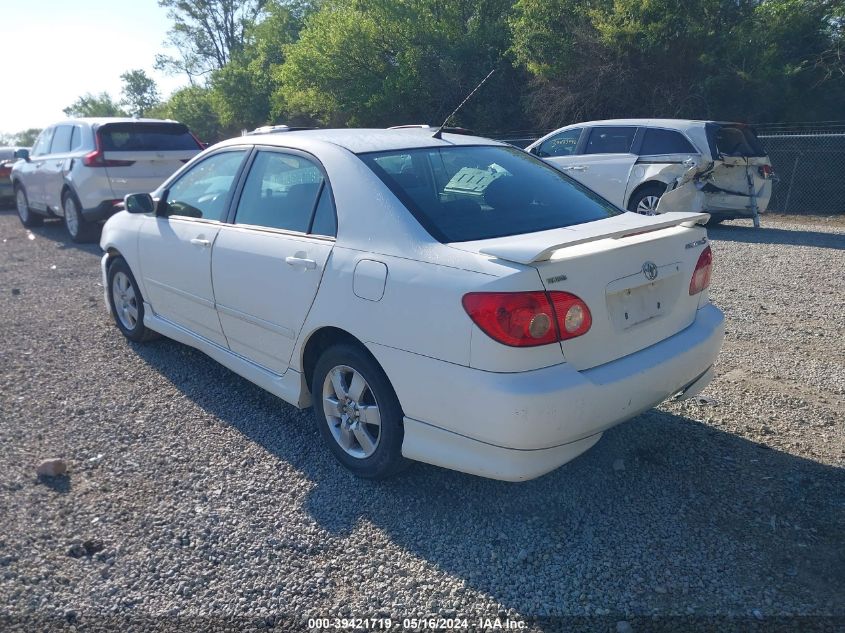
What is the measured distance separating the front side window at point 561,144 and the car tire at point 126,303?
25.9ft

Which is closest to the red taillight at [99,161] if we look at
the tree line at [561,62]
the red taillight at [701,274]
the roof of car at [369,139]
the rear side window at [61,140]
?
the rear side window at [61,140]

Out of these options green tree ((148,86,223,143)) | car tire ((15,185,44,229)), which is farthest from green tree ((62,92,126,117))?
car tire ((15,185,44,229))

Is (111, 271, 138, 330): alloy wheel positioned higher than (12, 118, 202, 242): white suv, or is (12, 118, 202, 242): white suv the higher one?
(12, 118, 202, 242): white suv

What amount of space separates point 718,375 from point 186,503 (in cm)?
345

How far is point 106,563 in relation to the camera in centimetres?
303

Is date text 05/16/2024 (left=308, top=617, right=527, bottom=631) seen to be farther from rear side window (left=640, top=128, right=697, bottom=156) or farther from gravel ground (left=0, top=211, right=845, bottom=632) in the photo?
rear side window (left=640, top=128, right=697, bottom=156)

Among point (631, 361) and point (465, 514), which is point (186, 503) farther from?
point (631, 361)

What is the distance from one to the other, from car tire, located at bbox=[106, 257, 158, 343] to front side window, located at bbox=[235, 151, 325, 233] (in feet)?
5.65

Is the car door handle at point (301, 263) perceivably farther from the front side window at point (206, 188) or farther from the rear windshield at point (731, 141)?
the rear windshield at point (731, 141)

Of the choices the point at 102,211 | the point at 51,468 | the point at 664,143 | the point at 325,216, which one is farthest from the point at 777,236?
the point at 51,468

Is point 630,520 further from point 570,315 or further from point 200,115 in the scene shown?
point 200,115

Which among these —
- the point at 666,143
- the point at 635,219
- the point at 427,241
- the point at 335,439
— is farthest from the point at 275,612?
the point at 666,143

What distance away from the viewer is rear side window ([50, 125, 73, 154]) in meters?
11.5

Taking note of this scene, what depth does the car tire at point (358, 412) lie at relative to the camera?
3318 mm
